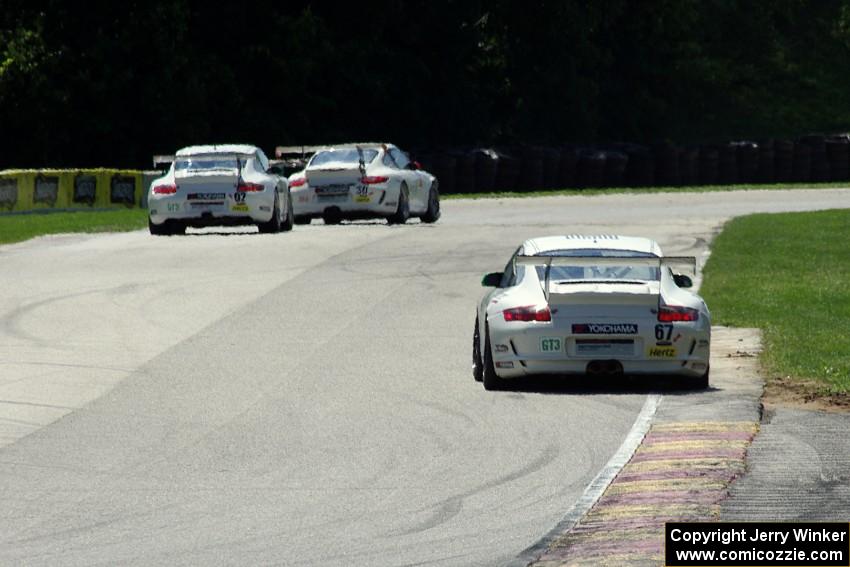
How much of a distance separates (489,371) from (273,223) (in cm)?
1784

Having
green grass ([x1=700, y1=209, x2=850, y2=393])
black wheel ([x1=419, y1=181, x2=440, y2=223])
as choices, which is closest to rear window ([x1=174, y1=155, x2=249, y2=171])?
black wheel ([x1=419, y1=181, x2=440, y2=223])

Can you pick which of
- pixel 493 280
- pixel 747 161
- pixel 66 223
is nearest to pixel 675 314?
pixel 493 280

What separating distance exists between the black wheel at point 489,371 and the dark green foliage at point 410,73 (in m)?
37.9

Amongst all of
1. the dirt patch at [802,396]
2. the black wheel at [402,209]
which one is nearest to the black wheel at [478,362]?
the dirt patch at [802,396]

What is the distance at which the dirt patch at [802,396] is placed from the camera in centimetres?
1409

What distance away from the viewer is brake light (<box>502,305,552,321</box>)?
49.4 ft

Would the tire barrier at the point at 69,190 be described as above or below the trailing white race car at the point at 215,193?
below

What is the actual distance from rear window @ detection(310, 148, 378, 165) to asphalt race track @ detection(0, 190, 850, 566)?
6.93 metres

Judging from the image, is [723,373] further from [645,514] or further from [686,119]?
[686,119]

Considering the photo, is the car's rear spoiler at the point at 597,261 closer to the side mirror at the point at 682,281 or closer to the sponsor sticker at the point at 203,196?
the side mirror at the point at 682,281

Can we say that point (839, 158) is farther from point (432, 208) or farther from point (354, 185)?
point (354, 185)

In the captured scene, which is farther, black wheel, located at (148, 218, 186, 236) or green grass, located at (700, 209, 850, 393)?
black wheel, located at (148, 218, 186, 236)

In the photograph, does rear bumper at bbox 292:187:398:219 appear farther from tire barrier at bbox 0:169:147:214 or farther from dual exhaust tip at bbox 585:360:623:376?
dual exhaust tip at bbox 585:360:623:376

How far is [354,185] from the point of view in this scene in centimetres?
3419
